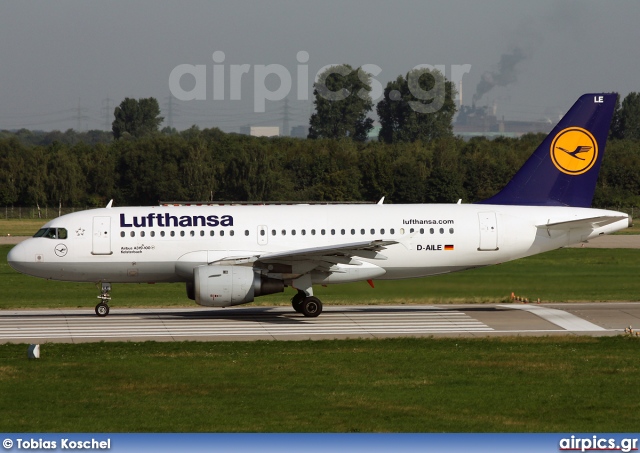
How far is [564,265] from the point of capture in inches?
1935

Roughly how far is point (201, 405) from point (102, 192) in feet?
277

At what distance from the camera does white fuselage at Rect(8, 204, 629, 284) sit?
3189cm

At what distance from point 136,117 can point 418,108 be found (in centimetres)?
5209

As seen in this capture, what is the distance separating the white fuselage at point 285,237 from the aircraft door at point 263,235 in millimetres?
34

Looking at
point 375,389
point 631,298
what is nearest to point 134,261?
point 375,389

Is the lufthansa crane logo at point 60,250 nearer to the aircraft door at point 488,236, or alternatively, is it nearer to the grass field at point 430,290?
the grass field at point 430,290

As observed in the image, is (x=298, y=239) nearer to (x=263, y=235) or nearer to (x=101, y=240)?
(x=263, y=235)

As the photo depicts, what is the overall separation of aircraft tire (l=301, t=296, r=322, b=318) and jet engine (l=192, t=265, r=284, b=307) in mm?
2138

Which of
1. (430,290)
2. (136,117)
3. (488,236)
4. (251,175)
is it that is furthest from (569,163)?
(136,117)

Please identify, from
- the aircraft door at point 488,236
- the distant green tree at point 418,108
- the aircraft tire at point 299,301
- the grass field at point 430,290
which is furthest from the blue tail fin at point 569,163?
the distant green tree at point 418,108

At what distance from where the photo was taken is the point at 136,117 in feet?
569

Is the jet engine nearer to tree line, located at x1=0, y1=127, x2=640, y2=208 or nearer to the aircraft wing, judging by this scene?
the aircraft wing

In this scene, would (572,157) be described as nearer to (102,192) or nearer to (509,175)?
(509,175)

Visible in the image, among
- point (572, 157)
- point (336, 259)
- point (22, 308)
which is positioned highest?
point (572, 157)
